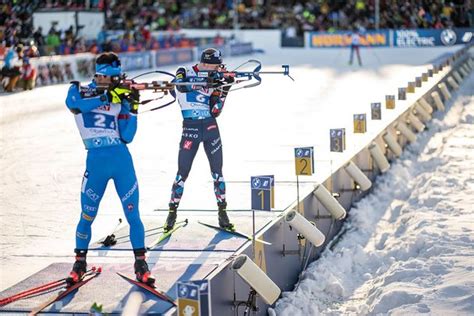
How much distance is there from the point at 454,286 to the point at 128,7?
1836 inches

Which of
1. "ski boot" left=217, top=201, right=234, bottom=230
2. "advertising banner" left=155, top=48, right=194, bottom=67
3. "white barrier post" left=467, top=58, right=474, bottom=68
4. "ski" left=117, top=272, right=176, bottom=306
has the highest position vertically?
"ski" left=117, top=272, right=176, bottom=306

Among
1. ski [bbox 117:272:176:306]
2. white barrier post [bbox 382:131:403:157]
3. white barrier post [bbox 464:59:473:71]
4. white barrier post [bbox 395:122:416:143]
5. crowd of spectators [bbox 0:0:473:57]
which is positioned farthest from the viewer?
crowd of spectators [bbox 0:0:473:57]

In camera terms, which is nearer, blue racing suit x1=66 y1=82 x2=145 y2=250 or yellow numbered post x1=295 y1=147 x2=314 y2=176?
blue racing suit x1=66 y1=82 x2=145 y2=250

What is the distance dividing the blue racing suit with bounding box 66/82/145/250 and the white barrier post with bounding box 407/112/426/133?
12.0m

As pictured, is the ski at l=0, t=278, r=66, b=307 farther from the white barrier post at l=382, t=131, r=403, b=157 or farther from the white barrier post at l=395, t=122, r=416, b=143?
the white barrier post at l=395, t=122, r=416, b=143

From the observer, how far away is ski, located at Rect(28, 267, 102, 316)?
715cm

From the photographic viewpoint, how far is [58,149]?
17844 millimetres

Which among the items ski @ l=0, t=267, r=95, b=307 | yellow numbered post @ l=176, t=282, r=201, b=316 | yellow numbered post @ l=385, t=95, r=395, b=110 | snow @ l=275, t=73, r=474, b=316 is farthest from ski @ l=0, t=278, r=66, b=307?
yellow numbered post @ l=385, t=95, r=395, b=110

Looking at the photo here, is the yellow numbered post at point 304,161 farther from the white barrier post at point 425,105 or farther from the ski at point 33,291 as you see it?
the white barrier post at point 425,105

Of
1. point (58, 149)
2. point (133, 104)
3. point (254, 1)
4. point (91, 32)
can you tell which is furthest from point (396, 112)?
point (254, 1)

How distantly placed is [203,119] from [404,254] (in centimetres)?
290

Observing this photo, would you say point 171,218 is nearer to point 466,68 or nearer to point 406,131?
point 406,131

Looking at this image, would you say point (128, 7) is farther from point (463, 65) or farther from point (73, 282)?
point (73, 282)

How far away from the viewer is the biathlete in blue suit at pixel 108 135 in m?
7.48
